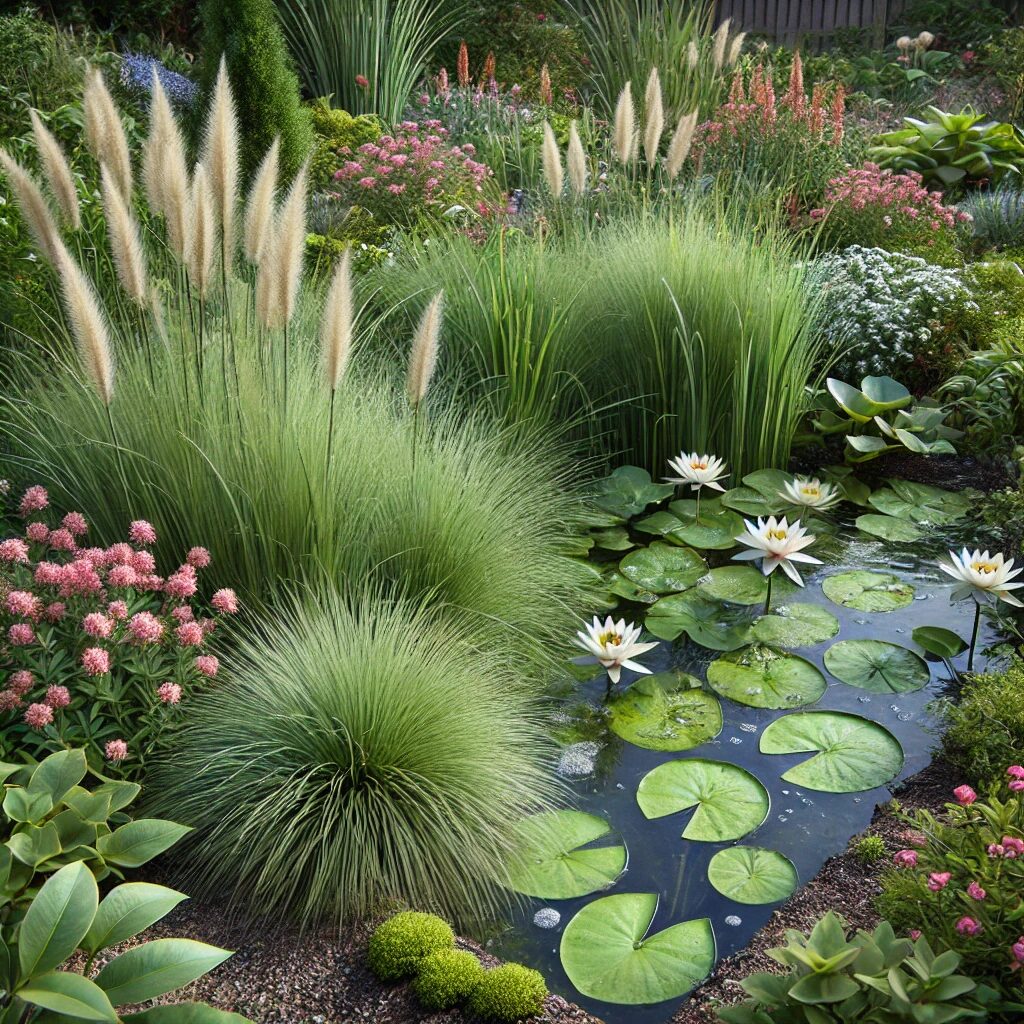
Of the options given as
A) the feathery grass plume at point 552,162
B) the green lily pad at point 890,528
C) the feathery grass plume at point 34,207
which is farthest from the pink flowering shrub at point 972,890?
the feathery grass plume at point 552,162

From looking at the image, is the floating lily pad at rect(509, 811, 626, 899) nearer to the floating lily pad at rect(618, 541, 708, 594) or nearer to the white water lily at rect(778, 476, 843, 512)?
the floating lily pad at rect(618, 541, 708, 594)

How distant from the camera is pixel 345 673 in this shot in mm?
2803

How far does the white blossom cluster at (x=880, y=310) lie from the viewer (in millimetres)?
5465

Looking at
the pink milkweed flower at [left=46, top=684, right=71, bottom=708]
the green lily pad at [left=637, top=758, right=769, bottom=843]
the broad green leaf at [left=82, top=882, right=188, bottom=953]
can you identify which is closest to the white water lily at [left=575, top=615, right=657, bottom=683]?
the green lily pad at [left=637, top=758, right=769, bottom=843]

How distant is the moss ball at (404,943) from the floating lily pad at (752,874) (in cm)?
76

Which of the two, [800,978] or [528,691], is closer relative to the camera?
[800,978]

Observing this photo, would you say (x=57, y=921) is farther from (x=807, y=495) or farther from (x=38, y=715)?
(x=807, y=495)

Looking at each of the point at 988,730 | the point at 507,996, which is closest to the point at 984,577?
the point at 988,730

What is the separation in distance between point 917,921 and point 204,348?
8.78 feet

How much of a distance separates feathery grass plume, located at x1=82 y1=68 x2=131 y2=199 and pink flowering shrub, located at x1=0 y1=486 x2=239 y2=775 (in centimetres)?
116

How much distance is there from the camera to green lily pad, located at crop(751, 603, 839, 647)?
387cm

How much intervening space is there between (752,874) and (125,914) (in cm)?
159

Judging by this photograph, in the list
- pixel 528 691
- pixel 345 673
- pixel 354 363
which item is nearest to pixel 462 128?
pixel 354 363

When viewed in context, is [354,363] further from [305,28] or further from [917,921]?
[305,28]
